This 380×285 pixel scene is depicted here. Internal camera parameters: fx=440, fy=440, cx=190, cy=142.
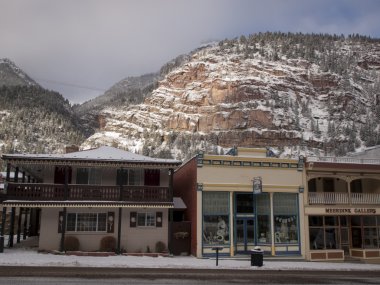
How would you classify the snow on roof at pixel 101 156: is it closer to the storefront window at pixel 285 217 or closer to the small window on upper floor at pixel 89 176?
the small window on upper floor at pixel 89 176

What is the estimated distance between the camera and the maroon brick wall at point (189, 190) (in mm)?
28406

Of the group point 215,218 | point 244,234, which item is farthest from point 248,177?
point 244,234

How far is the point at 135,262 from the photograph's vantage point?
23438mm

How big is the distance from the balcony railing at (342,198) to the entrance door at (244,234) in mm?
4786

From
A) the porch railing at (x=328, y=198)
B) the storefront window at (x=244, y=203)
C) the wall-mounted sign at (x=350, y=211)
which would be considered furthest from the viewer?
the porch railing at (x=328, y=198)

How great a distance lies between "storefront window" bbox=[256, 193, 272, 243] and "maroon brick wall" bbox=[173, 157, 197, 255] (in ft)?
14.1

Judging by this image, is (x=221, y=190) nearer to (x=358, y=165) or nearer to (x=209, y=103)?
(x=358, y=165)

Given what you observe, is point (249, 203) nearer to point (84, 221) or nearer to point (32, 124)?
point (84, 221)

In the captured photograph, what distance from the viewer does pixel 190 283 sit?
53.7 feet

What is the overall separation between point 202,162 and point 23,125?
14501cm

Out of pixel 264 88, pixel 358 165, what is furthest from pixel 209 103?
pixel 358 165

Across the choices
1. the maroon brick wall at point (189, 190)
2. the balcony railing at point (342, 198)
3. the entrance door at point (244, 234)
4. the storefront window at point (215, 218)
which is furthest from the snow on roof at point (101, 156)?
the balcony railing at point (342, 198)

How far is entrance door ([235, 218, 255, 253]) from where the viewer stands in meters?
28.5

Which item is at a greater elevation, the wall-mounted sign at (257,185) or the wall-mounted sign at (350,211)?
the wall-mounted sign at (257,185)
